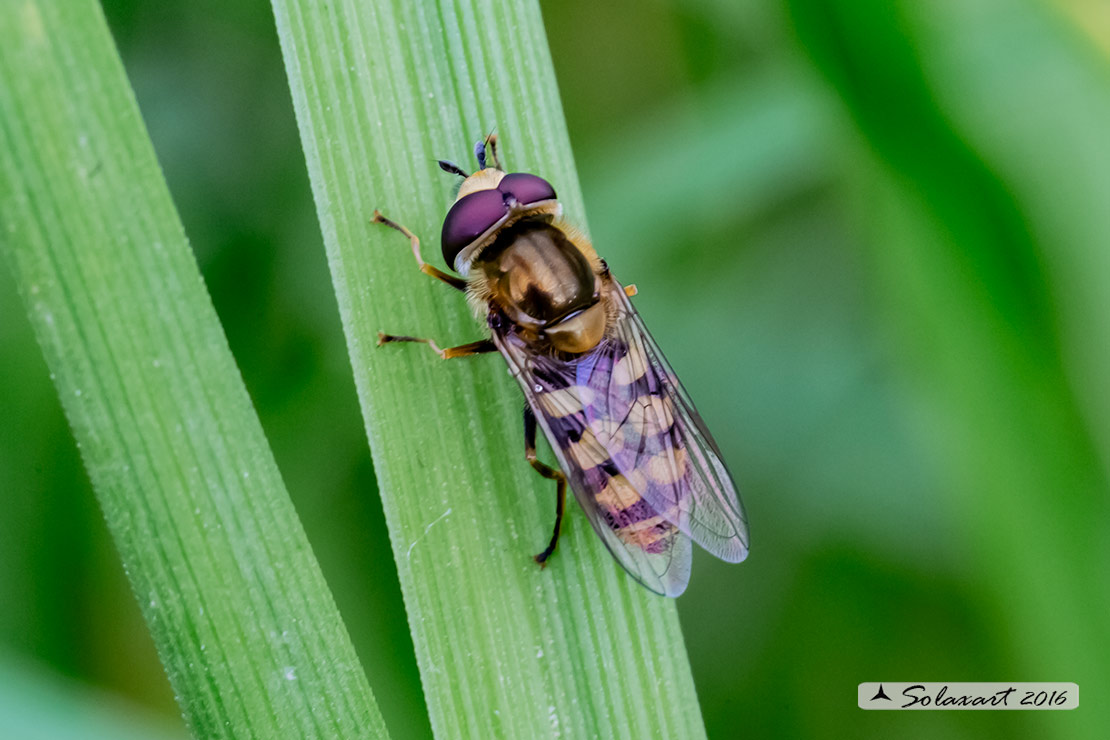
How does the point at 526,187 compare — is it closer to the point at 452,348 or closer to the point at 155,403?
the point at 452,348

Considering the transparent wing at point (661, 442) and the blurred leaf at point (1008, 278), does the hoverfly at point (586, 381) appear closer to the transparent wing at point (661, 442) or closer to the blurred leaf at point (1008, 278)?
the transparent wing at point (661, 442)

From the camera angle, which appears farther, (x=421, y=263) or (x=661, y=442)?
(x=661, y=442)

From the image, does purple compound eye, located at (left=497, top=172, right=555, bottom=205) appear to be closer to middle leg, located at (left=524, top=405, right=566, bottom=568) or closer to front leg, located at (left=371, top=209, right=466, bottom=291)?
front leg, located at (left=371, top=209, right=466, bottom=291)

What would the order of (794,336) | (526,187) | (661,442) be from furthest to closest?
(794,336) → (661,442) → (526,187)

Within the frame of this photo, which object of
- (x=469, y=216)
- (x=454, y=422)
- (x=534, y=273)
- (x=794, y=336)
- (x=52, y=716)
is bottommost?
(x=52, y=716)

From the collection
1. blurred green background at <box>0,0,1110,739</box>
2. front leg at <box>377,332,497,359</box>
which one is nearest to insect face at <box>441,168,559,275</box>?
blurred green background at <box>0,0,1110,739</box>

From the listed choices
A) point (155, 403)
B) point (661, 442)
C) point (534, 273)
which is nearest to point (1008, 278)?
point (661, 442)

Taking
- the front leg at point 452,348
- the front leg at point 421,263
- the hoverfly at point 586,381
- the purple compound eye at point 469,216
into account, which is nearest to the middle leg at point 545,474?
the hoverfly at point 586,381

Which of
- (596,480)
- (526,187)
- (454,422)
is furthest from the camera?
(596,480)

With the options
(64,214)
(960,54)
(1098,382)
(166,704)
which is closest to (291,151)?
(64,214)
